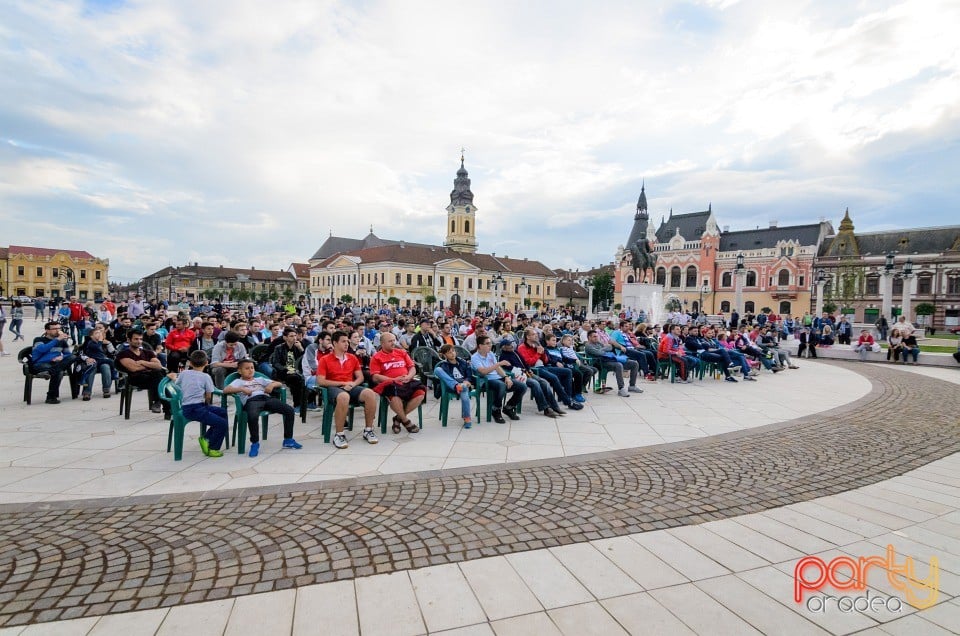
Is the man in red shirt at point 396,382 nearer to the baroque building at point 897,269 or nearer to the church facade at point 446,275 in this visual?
the baroque building at point 897,269

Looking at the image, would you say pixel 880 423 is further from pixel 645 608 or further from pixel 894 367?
pixel 894 367

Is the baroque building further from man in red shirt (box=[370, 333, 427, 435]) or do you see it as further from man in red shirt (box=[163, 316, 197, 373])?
man in red shirt (box=[163, 316, 197, 373])

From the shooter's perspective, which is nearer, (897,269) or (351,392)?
(351,392)

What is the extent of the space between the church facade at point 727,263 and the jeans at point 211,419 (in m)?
63.0

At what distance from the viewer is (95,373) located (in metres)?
8.68

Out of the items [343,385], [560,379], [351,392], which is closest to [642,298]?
[560,379]

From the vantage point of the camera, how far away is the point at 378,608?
9.40 feet

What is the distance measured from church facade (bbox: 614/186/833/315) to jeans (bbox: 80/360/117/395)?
61814 mm

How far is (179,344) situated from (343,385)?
4.68 m

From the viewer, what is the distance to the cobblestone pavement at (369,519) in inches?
123

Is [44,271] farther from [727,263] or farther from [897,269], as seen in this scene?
[897,269]

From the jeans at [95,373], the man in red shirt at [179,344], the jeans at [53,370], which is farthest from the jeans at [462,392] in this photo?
the jeans at [53,370]

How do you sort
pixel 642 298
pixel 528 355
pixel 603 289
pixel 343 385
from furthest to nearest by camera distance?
pixel 603 289, pixel 642 298, pixel 528 355, pixel 343 385

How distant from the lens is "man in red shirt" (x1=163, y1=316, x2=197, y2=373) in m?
8.66
